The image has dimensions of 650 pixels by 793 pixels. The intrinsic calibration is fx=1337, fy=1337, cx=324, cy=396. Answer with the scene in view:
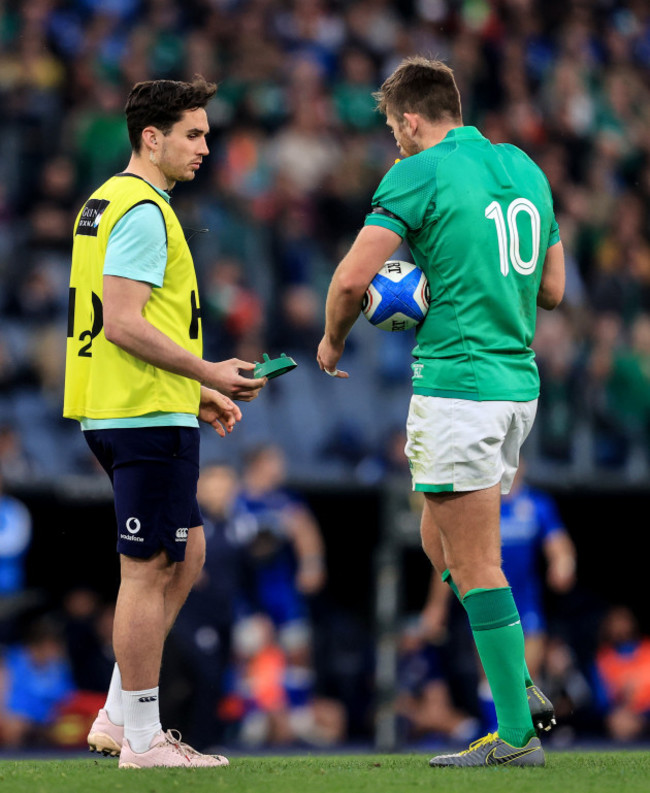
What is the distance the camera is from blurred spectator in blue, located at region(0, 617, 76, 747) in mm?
10297

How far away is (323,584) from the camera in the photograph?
11.4 metres

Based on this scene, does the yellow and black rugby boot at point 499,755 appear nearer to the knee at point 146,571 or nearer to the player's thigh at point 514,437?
the player's thigh at point 514,437

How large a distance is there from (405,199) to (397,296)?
1.01 ft

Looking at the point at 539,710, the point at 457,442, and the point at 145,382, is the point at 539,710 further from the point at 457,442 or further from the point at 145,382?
the point at 145,382

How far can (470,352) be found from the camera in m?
4.26

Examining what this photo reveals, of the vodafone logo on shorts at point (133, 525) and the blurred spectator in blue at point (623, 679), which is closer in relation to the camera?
the vodafone logo on shorts at point (133, 525)

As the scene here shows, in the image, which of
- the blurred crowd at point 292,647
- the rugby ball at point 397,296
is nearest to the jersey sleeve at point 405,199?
the rugby ball at point 397,296

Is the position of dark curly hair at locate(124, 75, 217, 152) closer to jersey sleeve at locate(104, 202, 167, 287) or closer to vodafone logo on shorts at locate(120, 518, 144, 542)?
jersey sleeve at locate(104, 202, 167, 287)

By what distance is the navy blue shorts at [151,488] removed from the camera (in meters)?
4.23

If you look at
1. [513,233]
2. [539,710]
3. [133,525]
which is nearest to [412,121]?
[513,233]

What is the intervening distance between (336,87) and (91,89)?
104 inches

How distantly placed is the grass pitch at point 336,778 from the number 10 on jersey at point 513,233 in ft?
5.18

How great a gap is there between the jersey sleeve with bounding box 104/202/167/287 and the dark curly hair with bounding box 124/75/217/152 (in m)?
0.33

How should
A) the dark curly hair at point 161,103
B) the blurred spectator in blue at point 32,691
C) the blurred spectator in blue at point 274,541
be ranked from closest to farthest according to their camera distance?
the dark curly hair at point 161,103, the blurred spectator in blue at point 274,541, the blurred spectator in blue at point 32,691
